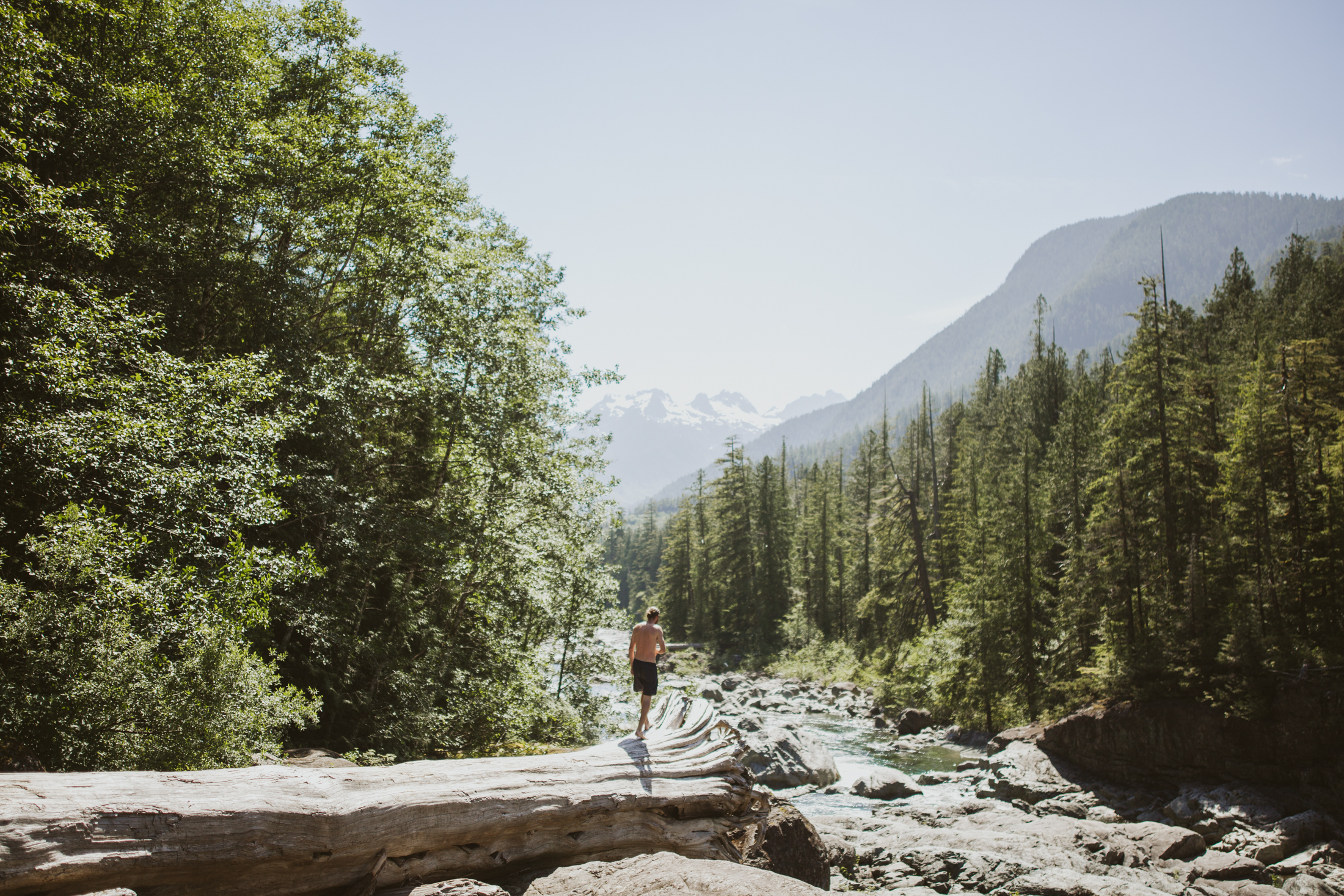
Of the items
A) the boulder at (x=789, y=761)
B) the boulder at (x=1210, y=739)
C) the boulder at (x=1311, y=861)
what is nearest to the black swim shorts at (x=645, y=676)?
the boulder at (x=789, y=761)

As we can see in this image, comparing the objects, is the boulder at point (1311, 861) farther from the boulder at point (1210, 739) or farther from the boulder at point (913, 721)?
the boulder at point (913, 721)

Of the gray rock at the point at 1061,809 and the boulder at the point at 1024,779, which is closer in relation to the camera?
the gray rock at the point at 1061,809

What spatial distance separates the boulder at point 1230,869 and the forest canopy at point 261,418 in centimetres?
1328

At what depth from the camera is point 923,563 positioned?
3450cm

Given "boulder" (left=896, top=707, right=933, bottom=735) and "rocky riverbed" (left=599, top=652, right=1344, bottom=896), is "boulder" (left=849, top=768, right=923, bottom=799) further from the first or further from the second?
Result: "boulder" (left=896, top=707, right=933, bottom=735)

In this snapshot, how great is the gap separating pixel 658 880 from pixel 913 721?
85.0ft

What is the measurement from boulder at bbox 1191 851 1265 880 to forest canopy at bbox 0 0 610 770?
13276 mm

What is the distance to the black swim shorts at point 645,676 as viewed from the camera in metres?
8.66

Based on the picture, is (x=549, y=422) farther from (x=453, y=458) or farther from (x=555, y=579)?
(x=555, y=579)

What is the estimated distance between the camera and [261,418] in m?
8.98

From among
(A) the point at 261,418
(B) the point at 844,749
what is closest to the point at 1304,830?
(B) the point at 844,749

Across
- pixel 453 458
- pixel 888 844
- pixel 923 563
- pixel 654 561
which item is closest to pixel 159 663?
pixel 453 458

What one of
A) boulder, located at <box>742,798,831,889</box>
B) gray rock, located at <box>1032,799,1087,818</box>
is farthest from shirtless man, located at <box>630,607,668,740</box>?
gray rock, located at <box>1032,799,1087,818</box>

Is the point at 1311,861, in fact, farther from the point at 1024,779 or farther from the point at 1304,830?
the point at 1024,779
